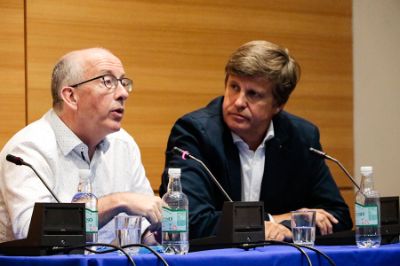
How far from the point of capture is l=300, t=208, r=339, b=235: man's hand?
3365 millimetres

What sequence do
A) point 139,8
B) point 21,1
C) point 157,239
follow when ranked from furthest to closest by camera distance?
point 139,8, point 21,1, point 157,239

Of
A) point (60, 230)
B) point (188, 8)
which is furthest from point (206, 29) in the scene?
point (60, 230)

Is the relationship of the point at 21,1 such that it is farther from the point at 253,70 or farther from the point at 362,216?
the point at 362,216

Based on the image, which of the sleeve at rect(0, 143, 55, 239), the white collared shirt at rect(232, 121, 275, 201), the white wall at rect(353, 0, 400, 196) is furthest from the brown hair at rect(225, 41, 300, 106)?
the white wall at rect(353, 0, 400, 196)

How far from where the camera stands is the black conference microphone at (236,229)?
254 centimetres

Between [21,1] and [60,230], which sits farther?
[21,1]

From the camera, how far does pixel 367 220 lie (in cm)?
276

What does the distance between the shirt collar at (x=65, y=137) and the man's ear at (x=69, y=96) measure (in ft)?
0.24

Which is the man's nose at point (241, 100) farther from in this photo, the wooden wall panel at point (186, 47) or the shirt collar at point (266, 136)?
the wooden wall panel at point (186, 47)

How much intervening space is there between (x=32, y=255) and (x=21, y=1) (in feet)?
7.15

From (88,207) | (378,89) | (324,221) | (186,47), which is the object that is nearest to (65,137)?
(88,207)

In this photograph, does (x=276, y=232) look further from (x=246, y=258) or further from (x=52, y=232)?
(x=52, y=232)

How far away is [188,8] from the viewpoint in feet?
15.4

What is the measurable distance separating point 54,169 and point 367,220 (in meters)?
1.17
